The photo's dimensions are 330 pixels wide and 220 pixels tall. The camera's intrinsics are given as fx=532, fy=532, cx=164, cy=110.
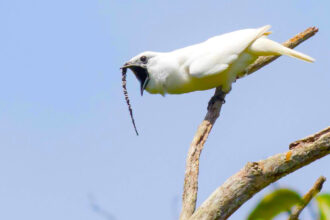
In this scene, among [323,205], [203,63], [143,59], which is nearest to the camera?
[323,205]

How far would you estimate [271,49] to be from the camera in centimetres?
516

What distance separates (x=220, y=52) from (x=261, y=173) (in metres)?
2.63

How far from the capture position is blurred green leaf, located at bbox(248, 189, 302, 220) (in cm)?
71

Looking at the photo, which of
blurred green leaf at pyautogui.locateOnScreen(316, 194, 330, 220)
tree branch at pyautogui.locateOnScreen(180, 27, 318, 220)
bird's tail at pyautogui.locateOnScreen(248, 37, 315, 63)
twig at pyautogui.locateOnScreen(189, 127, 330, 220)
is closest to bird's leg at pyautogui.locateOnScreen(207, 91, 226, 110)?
tree branch at pyautogui.locateOnScreen(180, 27, 318, 220)

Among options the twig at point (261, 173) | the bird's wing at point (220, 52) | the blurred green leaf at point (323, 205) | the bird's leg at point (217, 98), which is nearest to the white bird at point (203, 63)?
the bird's wing at point (220, 52)

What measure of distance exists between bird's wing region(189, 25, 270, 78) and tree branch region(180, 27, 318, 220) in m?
0.25

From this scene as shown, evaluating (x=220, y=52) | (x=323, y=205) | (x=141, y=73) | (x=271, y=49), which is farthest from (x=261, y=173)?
(x=141, y=73)

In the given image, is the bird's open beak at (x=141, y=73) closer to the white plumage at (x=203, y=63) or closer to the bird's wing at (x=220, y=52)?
the white plumage at (x=203, y=63)

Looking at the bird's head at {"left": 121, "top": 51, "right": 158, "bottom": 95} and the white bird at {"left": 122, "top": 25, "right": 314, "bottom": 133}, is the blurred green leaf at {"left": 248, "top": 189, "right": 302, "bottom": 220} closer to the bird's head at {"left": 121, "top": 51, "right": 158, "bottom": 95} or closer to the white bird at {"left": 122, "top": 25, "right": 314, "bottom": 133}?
the white bird at {"left": 122, "top": 25, "right": 314, "bottom": 133}

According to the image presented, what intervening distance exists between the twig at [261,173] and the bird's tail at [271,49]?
2.31m

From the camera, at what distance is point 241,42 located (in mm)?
5340

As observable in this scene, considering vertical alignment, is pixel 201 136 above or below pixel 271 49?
below

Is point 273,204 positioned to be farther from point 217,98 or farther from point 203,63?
point 203,63

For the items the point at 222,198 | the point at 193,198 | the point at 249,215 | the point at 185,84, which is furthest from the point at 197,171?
the point at 249,215
